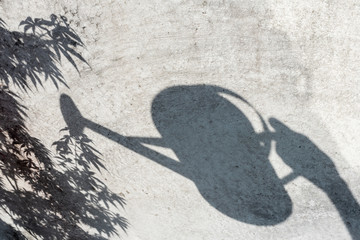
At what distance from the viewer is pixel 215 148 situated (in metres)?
2.76

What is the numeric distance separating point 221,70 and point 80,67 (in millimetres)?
1157

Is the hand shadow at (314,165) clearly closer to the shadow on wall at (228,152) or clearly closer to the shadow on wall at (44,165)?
the shadow on wall at (228,152)

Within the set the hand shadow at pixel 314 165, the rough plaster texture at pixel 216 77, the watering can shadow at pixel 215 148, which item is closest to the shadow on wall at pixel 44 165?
the rough plaster texture at pixel 216 77

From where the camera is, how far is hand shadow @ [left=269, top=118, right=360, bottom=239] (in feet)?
8.72

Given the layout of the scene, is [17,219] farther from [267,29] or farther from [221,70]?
[267,29]

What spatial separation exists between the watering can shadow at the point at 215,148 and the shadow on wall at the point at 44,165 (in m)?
0.34

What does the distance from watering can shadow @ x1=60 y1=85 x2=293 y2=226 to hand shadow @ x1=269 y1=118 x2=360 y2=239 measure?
13 centimetres

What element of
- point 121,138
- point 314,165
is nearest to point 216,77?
point 121,138

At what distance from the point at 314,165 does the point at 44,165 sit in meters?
2.55

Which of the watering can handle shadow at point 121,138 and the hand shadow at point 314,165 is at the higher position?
the watering can handle shadow at point 121,138

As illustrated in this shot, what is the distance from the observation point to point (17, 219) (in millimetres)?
3561

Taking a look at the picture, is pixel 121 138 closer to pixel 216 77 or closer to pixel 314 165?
pixel 216 77

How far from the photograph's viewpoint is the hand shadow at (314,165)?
8.72ft

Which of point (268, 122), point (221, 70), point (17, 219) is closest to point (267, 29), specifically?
point (221, 70)
